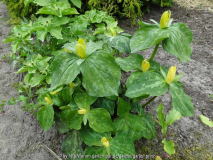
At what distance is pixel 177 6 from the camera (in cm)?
307

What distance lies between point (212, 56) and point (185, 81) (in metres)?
0.63

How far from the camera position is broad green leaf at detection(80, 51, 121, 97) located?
905mm

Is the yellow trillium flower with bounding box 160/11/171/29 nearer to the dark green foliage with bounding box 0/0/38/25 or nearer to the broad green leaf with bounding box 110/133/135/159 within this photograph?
the broad green leaf with bounding box 110/133/135/159

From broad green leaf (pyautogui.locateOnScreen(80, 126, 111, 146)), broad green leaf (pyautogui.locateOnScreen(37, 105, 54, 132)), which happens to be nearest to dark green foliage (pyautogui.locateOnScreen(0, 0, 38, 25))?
broad green leaf (pyautogui.locateOnScreen(37, 105, 54, 132))

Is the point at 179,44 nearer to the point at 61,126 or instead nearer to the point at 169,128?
the point at 169,128

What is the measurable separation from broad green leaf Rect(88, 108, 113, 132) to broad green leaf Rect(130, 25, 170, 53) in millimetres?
433

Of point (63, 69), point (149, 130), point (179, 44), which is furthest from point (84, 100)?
point (179, 44)

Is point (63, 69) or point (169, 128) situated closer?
point (63, 69)

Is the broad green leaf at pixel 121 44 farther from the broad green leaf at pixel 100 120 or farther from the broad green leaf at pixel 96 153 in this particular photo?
the broad green leaf at pixel 96 153

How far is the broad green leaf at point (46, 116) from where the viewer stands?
1.13m

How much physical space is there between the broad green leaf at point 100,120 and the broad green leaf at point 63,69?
0.30 meters

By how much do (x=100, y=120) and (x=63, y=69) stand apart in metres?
0.40

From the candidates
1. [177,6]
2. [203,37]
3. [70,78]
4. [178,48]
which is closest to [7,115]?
A: [70,78]

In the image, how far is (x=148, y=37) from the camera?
968 mm
